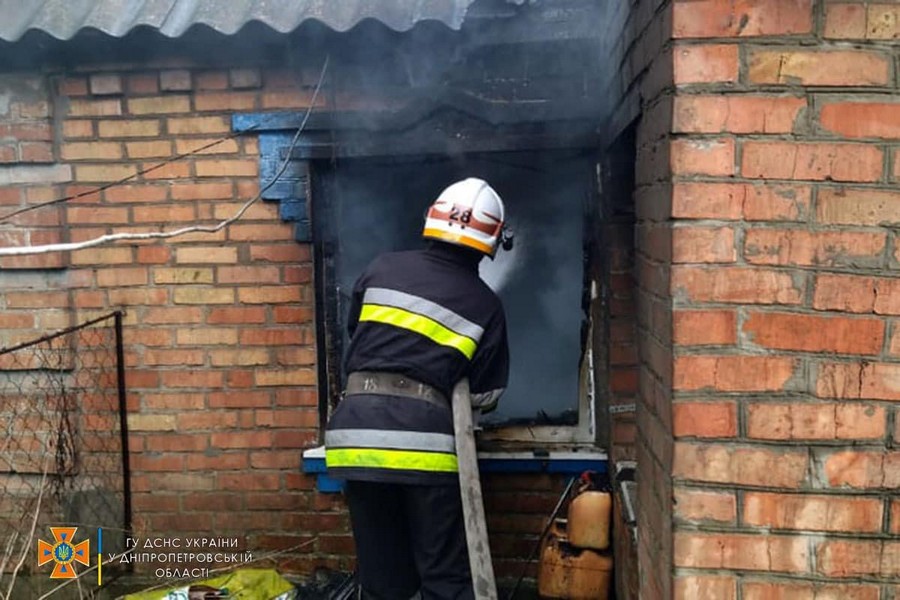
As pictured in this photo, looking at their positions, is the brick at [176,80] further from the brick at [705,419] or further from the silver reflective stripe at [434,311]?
the brick at [705,419]

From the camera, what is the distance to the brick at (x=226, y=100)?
12.0 feet

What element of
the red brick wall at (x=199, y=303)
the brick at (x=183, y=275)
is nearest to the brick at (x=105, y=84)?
the red brick wall at (x=199, y=303)

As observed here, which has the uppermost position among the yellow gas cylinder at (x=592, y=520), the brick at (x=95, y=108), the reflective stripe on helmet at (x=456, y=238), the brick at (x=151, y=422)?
the brick at (x=95, y=108)

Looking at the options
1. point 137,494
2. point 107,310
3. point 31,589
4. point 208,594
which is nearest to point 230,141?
point 107,310

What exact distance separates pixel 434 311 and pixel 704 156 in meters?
1.53

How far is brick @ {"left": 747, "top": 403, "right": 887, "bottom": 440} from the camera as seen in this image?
176cm

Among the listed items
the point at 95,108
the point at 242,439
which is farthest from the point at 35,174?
the point at 242,439

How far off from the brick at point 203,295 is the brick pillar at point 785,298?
8.48 feet

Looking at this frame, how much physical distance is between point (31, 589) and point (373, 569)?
6.46 feet

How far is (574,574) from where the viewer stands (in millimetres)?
3375

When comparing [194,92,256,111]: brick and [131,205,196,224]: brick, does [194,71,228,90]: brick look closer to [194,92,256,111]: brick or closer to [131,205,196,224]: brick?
[194,92,256,111]: brick

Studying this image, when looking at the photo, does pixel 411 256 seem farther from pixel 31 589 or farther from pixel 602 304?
pixel 31 589

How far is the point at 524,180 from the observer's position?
12.9 feet

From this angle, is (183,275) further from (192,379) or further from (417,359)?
(417,359)
